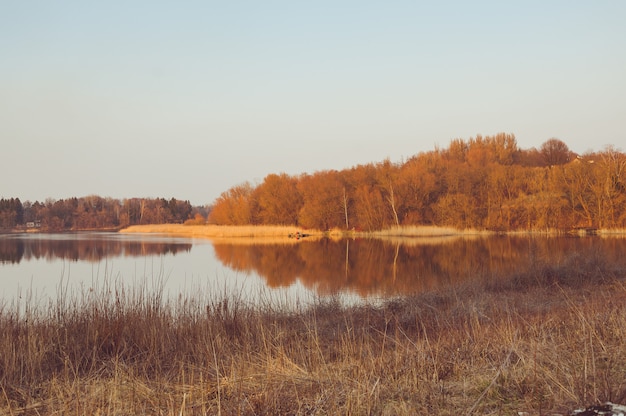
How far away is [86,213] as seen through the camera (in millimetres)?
83188

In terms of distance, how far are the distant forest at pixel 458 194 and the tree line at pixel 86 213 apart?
22.3 m

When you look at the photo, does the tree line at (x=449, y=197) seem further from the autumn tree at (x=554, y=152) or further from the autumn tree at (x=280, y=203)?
the autumn tree at (x=554, y=152)

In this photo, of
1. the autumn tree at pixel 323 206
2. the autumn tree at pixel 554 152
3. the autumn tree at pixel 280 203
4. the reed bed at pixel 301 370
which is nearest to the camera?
the reed bed at pixel 301 370

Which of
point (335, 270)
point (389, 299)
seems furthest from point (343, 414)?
point (335, 270)

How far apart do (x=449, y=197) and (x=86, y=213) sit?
214ft

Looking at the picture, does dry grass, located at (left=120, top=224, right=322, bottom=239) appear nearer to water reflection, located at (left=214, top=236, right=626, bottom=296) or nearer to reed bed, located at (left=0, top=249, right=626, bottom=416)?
water reflection, located at (left=214, top=236, right=626, bottom=296)

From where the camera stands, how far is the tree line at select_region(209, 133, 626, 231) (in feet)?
130

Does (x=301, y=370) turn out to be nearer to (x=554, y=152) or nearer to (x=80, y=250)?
(x=80, y=250)

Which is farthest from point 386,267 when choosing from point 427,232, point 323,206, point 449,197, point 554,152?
point 554,152

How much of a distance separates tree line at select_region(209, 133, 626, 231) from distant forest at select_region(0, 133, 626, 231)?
82 millimetres

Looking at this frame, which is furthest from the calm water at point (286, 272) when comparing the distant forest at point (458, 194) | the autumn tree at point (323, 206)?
the autumn tree at point (323, 206)

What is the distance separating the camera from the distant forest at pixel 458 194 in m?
39.8

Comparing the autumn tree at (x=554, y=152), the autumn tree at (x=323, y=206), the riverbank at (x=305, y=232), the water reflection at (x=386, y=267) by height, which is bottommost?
the water reflection at (x=386, y=267)

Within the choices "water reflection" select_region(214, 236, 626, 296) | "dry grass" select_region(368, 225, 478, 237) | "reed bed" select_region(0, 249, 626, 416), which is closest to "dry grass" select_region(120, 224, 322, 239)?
"dry grass" select_region(368, 225, 478, 237)
